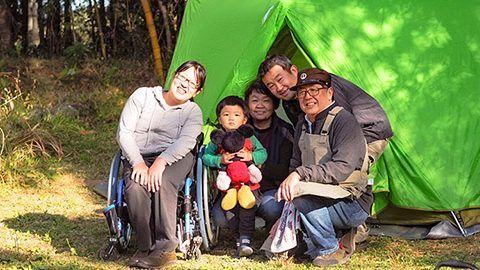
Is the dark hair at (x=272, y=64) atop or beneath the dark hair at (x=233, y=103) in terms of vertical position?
atop

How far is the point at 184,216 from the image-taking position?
4203 mm

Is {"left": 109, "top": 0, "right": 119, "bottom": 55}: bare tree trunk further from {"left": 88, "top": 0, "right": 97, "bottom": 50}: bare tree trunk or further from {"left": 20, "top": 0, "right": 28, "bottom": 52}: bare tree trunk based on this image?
{"left": 20, "top": 0, "right": 28, "bottom": 52}: bare tree trunk

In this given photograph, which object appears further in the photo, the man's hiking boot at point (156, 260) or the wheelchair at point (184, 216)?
the wheelchair at point (184, 216)

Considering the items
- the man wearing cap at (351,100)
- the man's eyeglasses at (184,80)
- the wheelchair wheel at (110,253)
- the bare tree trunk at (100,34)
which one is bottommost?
the wheelchair wheel at (110,253)

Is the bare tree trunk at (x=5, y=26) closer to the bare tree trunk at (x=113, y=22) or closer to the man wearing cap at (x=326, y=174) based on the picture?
the bare tree trunk at (x=113, y=22)

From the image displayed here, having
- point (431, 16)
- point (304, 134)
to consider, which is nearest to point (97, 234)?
point (304, 134)

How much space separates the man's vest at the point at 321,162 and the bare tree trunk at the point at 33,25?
8368 millimetres

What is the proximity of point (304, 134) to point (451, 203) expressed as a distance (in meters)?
1.16

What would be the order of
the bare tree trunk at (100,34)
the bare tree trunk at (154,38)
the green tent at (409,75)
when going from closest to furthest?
the green tent at (409,75) → the bare tree trunk at (154,38) → the bare tree trunk at (100,34)

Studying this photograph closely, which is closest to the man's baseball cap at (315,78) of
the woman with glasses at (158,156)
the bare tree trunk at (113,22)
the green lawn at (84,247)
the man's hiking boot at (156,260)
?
the woman with glasses at (158,156)

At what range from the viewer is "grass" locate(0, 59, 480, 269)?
4184 millimetres

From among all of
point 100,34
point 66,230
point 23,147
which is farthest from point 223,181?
point 100,34

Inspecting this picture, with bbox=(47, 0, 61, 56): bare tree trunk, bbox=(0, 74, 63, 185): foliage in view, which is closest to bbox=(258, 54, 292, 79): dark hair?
bbox=(0, 74, 63, 185): foliage

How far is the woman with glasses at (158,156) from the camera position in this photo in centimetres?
405
